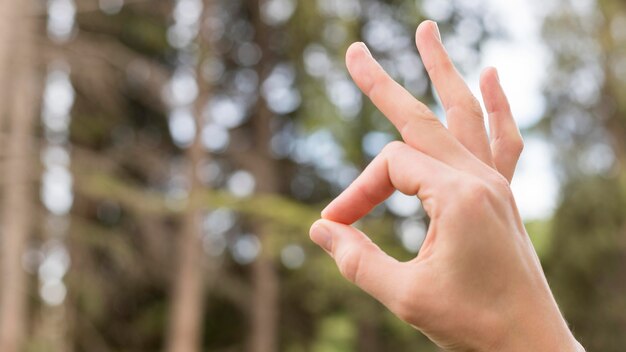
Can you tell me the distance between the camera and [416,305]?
0.98 meters

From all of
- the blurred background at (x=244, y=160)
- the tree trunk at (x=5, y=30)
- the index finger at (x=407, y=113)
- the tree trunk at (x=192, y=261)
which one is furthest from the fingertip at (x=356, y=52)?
the tree trunk at (x=192, y=261)

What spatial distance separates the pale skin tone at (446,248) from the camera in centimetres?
97

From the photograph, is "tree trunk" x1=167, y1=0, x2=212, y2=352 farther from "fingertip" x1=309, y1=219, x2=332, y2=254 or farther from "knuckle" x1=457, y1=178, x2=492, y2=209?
"knuckle" x1=457, y1=178, x2=492, y2=209

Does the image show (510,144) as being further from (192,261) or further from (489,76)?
(192,261)

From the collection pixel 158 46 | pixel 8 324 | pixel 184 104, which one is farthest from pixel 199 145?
pixel 8 324

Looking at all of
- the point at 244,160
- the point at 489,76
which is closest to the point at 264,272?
the point at 244,160

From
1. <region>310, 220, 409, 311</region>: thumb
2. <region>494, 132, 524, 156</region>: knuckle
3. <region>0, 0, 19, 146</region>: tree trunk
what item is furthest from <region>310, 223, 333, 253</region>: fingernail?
<region>0, 0, 19, 146</region>: tree trunk

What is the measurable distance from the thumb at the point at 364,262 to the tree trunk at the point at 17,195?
28.3 feet

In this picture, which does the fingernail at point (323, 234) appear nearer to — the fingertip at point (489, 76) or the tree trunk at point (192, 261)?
the fingertip at point (489, 76)

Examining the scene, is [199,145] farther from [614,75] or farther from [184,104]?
[614,75]

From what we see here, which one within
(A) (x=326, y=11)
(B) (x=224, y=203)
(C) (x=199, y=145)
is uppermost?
(A) (x=326, y=11)

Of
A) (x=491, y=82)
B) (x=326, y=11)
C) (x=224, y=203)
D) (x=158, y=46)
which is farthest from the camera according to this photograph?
(x=158, y=46)

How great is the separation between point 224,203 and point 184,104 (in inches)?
67.4

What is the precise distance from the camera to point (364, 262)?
1.02 m
